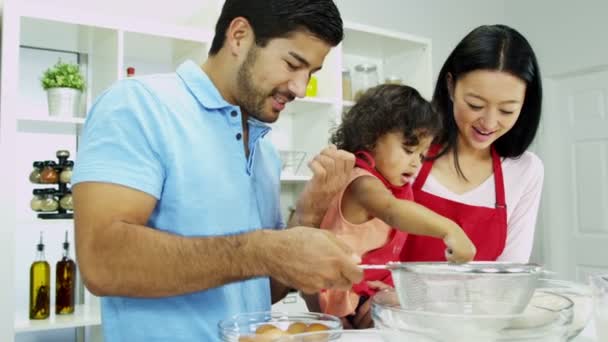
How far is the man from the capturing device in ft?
2.90

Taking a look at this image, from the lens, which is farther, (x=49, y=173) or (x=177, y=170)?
(x=49, y=173)

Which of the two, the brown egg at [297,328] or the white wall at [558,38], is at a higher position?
the white wall at [558,38]

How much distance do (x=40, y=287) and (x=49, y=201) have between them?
350 millimetres

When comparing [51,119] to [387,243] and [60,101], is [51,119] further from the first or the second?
[387,243]

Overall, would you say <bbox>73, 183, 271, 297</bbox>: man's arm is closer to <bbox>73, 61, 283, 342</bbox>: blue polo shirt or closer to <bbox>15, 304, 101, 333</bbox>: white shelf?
<bbox>73, 61, 283, 342</bbox>: blue polo shirt

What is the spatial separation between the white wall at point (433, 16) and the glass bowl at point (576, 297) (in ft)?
8.96

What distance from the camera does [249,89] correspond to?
3.92 feet

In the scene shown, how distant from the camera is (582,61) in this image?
3893 millimetres

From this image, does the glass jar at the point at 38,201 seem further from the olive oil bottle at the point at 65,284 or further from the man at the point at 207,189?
the man at the point at 207,189

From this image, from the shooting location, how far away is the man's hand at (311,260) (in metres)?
0.84

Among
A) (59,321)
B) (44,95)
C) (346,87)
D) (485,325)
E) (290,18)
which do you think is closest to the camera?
(485,325)

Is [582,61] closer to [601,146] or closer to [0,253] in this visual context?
[601,146]

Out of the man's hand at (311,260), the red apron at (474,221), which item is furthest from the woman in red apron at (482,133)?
the man's hand at (311,260)

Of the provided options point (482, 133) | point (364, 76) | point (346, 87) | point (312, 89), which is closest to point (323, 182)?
point (482, 133)
